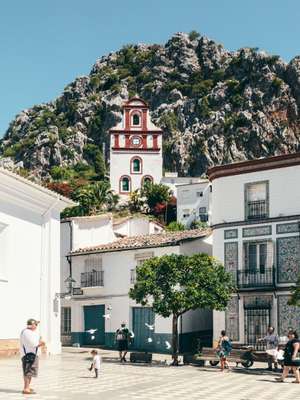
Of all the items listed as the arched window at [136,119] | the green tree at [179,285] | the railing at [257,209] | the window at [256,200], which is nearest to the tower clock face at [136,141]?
the arched window at [136,119]

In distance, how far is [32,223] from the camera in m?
28.5

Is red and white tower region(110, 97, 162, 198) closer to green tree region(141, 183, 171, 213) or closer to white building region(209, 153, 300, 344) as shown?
green tree region(141, 183, 171, 213)

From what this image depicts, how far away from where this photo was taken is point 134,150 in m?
96.6

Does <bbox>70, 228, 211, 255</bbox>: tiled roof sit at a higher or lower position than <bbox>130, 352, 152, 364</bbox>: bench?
higher

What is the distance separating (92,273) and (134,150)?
198ft

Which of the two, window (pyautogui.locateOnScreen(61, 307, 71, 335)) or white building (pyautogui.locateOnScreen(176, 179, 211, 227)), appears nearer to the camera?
window (pyautogui.locateOnScreen(61, 307, 71, 335))

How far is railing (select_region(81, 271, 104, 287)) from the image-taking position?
120ft

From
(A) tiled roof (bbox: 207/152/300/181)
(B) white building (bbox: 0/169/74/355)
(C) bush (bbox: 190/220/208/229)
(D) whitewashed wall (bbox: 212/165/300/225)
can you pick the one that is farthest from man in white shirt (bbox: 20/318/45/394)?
(C) bush (bbox: 190/220/208/229)

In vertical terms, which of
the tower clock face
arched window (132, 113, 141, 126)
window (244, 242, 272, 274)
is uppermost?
arched window (132, 113, 141, 126)

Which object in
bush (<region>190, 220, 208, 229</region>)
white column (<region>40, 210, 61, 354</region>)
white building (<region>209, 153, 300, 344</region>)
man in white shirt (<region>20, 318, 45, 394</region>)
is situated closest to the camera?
man in white shirt (<region>20, 318, 45, 394</region>)

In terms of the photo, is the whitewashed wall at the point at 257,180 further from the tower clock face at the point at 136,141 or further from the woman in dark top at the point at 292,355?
the tower clock face at the point at 136,141

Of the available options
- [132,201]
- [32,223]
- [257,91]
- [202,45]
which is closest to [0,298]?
[32,223]

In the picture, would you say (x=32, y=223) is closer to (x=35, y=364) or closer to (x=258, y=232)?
(x=258, y=232)

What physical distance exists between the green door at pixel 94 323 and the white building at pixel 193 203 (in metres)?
40.0
